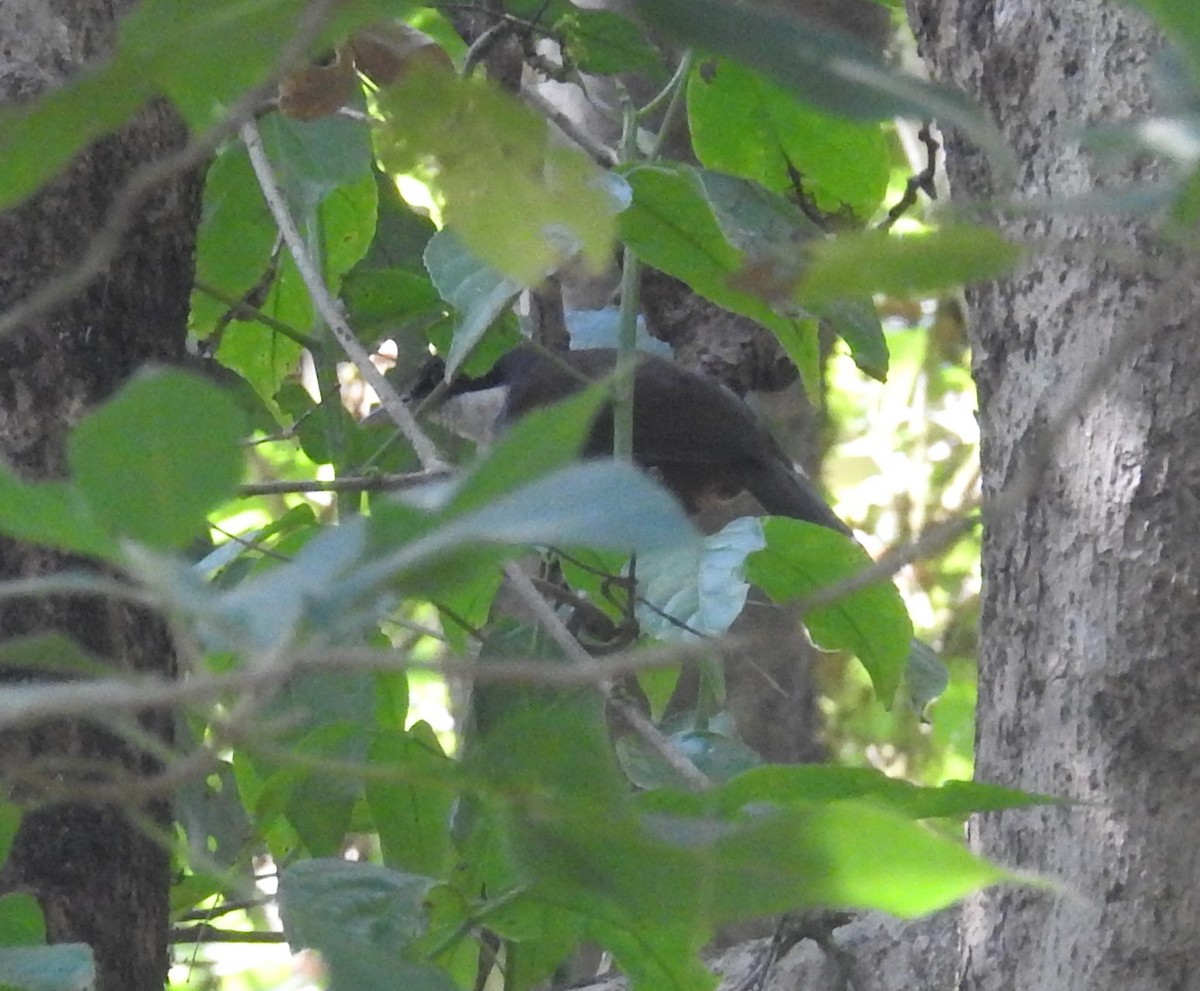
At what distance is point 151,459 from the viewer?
9.7 inches

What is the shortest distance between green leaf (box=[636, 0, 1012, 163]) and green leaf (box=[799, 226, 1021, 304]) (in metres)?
0.02

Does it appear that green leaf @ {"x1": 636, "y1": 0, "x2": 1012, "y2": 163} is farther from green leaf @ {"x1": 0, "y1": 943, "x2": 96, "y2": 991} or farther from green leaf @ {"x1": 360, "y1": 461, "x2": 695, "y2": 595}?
green leaf @ {"x1": 0, "y1": 943, "x2": 96, "y2": 991}

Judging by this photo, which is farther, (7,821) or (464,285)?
(464,285)

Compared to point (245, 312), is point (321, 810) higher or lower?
lower

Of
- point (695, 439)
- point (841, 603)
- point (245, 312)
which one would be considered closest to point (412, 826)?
point (841, 603)

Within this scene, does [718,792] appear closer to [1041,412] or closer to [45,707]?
Answer: [45,707]

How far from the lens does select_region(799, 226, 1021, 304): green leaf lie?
27cm

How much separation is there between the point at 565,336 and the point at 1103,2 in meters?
0.95

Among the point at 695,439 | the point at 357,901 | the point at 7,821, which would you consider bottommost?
the point at 695,439

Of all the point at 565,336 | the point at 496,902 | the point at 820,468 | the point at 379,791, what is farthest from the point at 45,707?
the point at 820,468

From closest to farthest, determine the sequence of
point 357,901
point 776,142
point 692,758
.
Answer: point 357,901 < point 692,758 < point 776,142

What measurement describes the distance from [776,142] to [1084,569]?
1.66 ft

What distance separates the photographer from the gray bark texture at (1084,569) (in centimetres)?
76

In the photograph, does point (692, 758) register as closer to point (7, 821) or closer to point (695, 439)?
point (7, 821)
